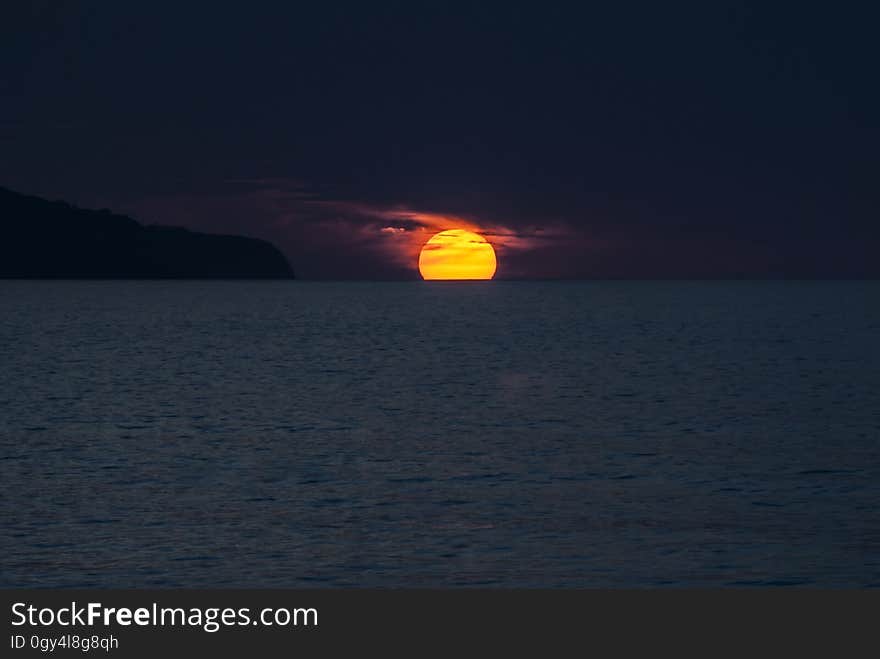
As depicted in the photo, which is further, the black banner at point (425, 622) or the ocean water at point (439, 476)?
the ocean water at point (439, 476)

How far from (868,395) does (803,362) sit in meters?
25.3

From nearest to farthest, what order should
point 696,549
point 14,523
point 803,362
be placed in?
point 696,549 → point 14,523 → point 803,362

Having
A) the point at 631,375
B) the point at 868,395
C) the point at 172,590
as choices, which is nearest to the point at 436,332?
the point at 631,375

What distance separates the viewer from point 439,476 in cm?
3441

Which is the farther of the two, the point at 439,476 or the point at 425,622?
the point at 439,476

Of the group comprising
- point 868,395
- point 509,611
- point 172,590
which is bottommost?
point 509,611

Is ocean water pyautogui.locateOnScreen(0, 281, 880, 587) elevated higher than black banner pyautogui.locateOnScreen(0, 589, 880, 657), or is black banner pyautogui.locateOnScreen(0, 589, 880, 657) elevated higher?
ocean water pyautogui.locateOnScreen(0, 281, 880, 587)

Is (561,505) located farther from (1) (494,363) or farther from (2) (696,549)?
(1) (494,363)

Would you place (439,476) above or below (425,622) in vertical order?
above

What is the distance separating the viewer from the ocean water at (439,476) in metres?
24.2

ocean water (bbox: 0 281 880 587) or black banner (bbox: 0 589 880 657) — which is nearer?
black banner (bbox: 0 589 880 657)

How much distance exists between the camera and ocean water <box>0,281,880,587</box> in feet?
79.4

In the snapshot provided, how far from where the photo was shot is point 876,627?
17875 mm

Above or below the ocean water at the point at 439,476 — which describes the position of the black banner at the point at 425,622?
below
